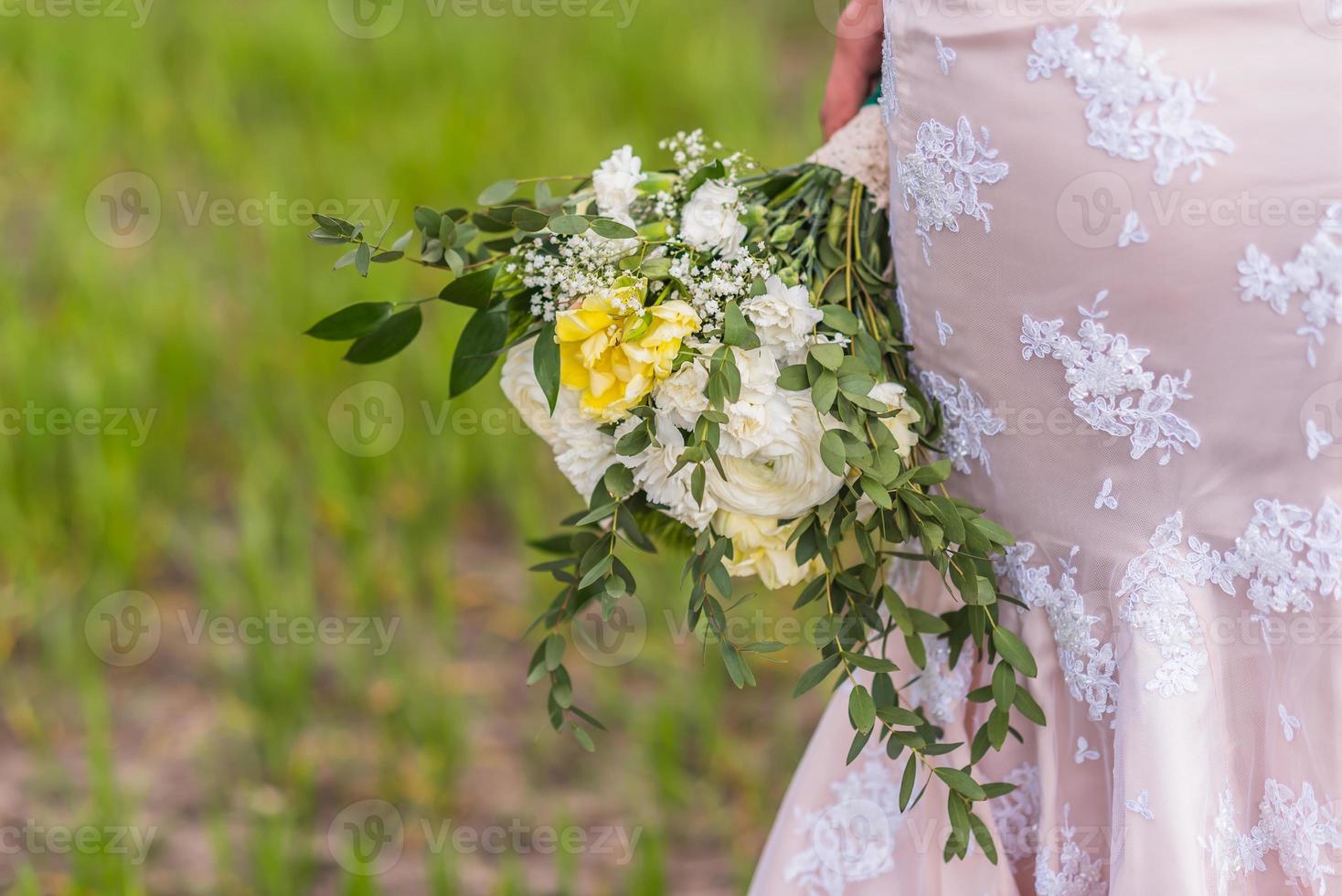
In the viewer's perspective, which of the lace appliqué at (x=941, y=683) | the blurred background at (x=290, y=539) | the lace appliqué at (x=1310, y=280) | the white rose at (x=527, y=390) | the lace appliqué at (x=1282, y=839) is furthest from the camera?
the blurred background at (x=290, y=539)

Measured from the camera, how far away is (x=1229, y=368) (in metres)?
0.80

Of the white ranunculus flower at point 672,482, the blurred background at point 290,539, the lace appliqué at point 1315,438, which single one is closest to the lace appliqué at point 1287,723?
the lace appliqué at point 1315,438

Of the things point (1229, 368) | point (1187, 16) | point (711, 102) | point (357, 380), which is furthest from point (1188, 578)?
point (711, 102)

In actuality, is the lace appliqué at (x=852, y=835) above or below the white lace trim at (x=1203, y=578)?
below

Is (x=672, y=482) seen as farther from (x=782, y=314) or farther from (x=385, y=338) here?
(x=385, y=338)

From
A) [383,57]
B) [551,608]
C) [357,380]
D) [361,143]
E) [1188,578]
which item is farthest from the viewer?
[383,57]

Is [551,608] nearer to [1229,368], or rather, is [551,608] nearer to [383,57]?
[1229,368]

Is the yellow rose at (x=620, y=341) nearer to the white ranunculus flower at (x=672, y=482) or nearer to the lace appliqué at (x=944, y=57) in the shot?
the white ranunculus flower at (x=672, y=482)

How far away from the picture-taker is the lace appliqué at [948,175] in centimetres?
83

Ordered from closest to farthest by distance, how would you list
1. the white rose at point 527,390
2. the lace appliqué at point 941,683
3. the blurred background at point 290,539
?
the white rose at point 527,390, the lace appliqué at point 941,683, the blurred background at point 290,539

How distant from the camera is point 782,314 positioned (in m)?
0.88

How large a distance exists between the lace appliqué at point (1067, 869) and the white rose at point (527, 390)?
586 mm

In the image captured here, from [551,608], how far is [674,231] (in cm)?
38

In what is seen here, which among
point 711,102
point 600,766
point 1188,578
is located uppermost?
point 711,102
